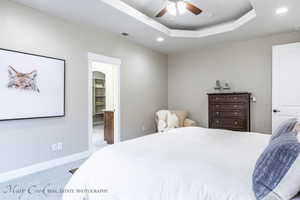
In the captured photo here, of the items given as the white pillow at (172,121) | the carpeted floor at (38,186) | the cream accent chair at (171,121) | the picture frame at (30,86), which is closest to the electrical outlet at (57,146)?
the carpeted floor at (38,186)

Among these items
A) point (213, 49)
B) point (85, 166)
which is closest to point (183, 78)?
point (213, 49)

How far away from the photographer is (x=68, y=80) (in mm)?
3318

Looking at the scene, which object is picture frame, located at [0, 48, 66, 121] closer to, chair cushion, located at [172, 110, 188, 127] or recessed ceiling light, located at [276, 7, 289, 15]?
chair cushion, located at [172, 110, 188, 127]

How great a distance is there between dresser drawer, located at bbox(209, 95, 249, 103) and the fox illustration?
3.68 metres

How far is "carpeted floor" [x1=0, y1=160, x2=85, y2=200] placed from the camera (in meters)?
2.12

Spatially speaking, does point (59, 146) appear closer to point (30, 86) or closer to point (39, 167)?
point (39, 167)

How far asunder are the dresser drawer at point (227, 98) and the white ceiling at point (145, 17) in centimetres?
137

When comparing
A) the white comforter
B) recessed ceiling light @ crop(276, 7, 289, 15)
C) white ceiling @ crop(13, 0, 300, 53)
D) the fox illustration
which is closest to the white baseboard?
the fox illustration

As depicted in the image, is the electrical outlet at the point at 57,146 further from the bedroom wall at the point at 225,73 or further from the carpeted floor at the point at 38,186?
the bedroom wall at the point at 225,73

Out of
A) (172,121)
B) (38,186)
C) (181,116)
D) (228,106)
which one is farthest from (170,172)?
(181,116)

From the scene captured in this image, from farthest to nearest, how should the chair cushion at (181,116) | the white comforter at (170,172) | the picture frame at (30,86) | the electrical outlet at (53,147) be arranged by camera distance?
the chair cushion at (181,116) < the electrical outlet at (53,147) < the picture frame at (30,86) < the white comforter at (170,172)

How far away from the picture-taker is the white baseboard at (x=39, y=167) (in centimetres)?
258

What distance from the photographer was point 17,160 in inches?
106

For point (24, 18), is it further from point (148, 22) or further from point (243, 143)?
point (243, 143)
